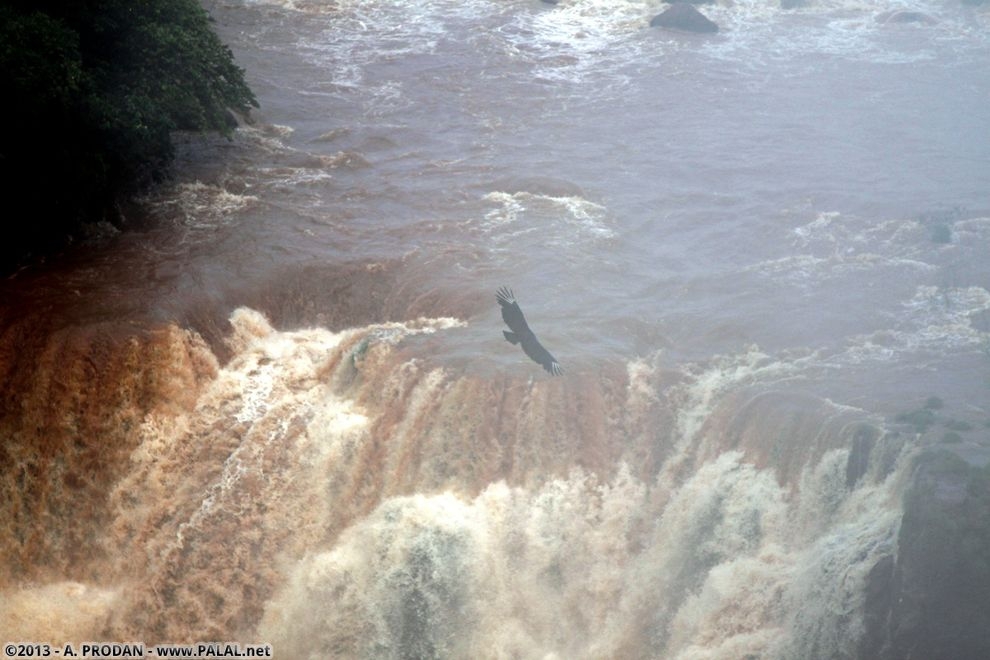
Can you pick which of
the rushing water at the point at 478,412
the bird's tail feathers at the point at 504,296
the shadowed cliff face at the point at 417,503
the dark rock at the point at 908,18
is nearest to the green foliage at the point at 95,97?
the rushing water at the point at 478,412

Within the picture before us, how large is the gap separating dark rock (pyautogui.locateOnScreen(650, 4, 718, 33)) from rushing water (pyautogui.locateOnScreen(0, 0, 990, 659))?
12103mm

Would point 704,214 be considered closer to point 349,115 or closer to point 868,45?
point 349,115

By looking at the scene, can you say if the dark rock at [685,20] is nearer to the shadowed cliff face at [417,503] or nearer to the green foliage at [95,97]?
the green foliage at [95,97]

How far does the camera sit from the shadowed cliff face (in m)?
13.1

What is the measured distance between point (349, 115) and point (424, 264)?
795 centimetres

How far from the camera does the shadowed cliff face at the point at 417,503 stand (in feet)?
43.0

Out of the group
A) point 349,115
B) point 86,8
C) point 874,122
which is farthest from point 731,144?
point 86,8

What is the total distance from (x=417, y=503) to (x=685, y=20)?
2196 centimetres

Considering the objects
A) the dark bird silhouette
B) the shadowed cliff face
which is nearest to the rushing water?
the shadowed cliff face

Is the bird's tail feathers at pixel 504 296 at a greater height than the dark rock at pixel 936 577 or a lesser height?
greater

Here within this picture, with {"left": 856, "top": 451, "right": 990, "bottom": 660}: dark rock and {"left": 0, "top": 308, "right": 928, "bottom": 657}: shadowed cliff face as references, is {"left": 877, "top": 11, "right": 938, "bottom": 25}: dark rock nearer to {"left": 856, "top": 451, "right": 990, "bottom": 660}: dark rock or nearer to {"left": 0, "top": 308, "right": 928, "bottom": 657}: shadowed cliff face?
{"left": 0, "top": 308, "right": 928, "bottom": 657}: shadowed cliff face

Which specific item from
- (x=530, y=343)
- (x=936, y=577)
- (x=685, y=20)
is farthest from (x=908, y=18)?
(x=936, y=577)

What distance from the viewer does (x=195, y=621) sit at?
Answer: 13297 mm

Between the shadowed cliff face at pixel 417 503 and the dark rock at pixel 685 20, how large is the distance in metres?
19.3
